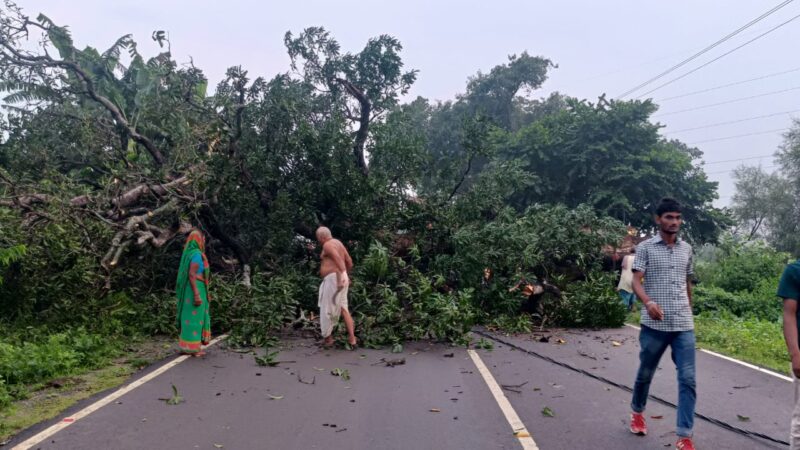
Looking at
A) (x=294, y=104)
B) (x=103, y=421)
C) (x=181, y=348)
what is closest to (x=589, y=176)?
(x=294, y=104)

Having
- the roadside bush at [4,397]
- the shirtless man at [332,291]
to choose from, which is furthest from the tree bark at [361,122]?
the roadside bush at [4,397]

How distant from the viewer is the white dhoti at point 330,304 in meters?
9.11

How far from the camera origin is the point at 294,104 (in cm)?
1198

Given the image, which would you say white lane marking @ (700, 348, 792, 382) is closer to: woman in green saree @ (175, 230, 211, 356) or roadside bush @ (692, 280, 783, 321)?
roadside bush @ (692, 280, 783, 321)

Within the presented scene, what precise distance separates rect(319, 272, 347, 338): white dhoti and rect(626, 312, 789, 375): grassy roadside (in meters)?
5.91

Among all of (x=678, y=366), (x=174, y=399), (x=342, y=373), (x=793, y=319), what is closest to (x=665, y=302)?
(x=678, y=366)

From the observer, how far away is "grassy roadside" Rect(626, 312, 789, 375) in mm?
8789

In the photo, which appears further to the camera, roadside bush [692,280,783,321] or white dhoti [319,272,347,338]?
roadside bush [692,280,783,321]

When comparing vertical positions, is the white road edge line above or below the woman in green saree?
below

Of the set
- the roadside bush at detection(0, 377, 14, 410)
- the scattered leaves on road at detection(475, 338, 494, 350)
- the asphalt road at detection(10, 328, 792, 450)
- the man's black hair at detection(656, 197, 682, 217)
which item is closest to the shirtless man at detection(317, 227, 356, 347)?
the asphalt road at detection(10, 328, 792, 450)

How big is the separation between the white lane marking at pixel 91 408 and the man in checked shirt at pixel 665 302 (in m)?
4.66

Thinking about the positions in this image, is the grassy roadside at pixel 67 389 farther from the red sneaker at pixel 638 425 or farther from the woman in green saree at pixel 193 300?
the red sneaker at pixel 638 425

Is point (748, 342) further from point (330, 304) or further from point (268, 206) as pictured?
point (268, 206)

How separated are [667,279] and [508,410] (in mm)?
1906
